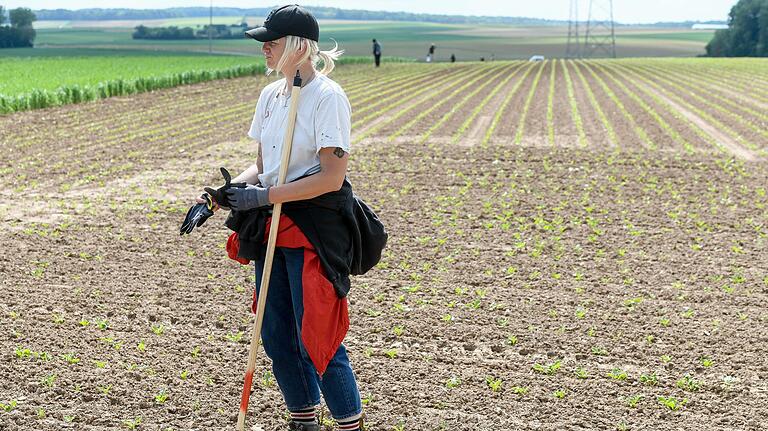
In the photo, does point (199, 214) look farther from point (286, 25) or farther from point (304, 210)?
point (286, 25)

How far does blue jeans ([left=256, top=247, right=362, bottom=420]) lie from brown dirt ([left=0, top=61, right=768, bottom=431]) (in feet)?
2.37

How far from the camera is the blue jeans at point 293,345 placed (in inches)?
147

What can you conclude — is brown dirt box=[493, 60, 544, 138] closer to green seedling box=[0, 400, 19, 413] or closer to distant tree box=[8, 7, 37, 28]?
green seedling box=[0, 400, 19, 413]

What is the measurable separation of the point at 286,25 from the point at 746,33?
317ft

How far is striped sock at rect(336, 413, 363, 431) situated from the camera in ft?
13.2

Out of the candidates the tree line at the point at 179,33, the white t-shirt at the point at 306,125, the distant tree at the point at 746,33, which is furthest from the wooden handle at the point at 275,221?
the tree line at the point at 179,33

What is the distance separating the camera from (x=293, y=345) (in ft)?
13.0

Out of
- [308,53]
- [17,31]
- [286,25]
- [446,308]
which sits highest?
[17,31]

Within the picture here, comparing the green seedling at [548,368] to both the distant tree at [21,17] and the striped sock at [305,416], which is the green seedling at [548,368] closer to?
the striped sock at [305,416]

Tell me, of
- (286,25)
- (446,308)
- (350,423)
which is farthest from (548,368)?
(286,25)

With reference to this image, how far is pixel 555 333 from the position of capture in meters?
6.11

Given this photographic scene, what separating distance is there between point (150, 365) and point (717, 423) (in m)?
3.36

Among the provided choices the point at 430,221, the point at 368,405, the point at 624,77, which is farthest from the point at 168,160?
the point at 624,77

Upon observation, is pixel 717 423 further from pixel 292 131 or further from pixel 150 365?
pixel 150 365
